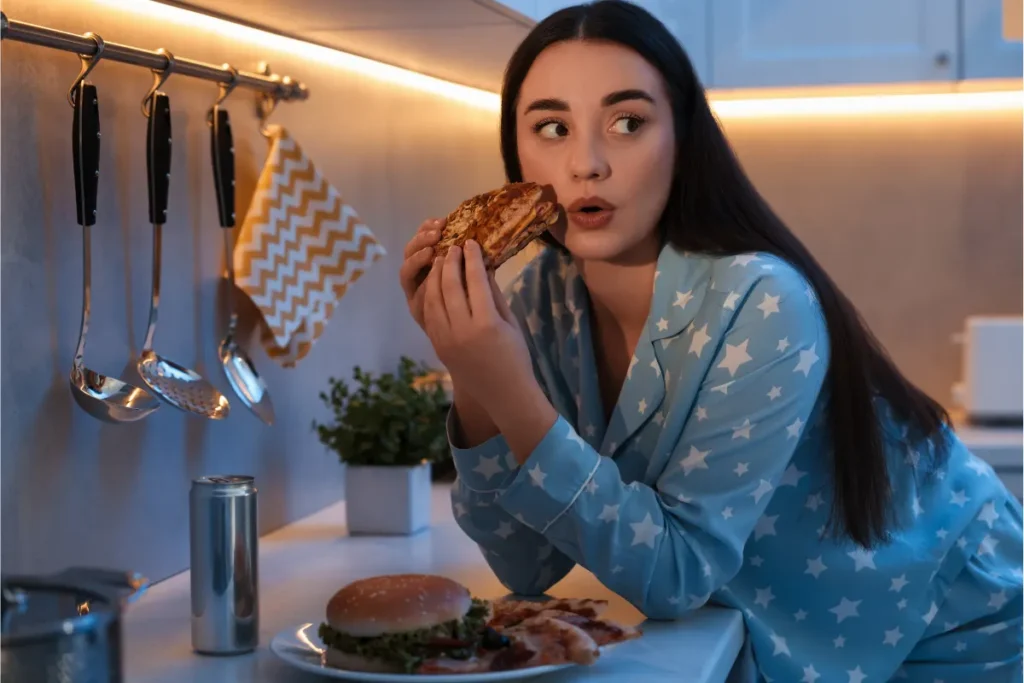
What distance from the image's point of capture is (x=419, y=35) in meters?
1.76

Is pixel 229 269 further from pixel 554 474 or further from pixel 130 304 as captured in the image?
pixel 554 474

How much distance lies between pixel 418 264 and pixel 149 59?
0.39 metres

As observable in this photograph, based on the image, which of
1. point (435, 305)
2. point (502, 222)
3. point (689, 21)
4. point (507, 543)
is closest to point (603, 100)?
point (502, 222)

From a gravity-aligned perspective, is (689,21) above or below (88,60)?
above

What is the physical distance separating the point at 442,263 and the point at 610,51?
299 mm

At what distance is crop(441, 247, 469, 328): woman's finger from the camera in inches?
42.9

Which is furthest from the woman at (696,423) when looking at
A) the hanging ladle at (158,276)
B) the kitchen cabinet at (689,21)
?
the kitchen cabinet at (689,21)

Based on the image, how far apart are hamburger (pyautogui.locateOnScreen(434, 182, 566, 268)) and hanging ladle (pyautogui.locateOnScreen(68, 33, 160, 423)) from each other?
341 mm

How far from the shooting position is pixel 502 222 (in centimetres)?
116

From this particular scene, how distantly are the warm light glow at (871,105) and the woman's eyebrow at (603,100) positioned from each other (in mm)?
1340

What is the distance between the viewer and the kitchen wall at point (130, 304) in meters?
1.20

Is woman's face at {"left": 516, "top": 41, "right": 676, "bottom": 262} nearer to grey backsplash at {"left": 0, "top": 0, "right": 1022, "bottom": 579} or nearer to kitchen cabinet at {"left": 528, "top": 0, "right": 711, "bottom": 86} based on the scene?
grey backsplash at {"left": 0, "top": 0, "right": 1022, "bottom": 579}

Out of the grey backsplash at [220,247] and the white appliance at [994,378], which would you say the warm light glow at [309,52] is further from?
the white appliance at [994,378]

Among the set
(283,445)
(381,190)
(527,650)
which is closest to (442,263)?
(527,650)
